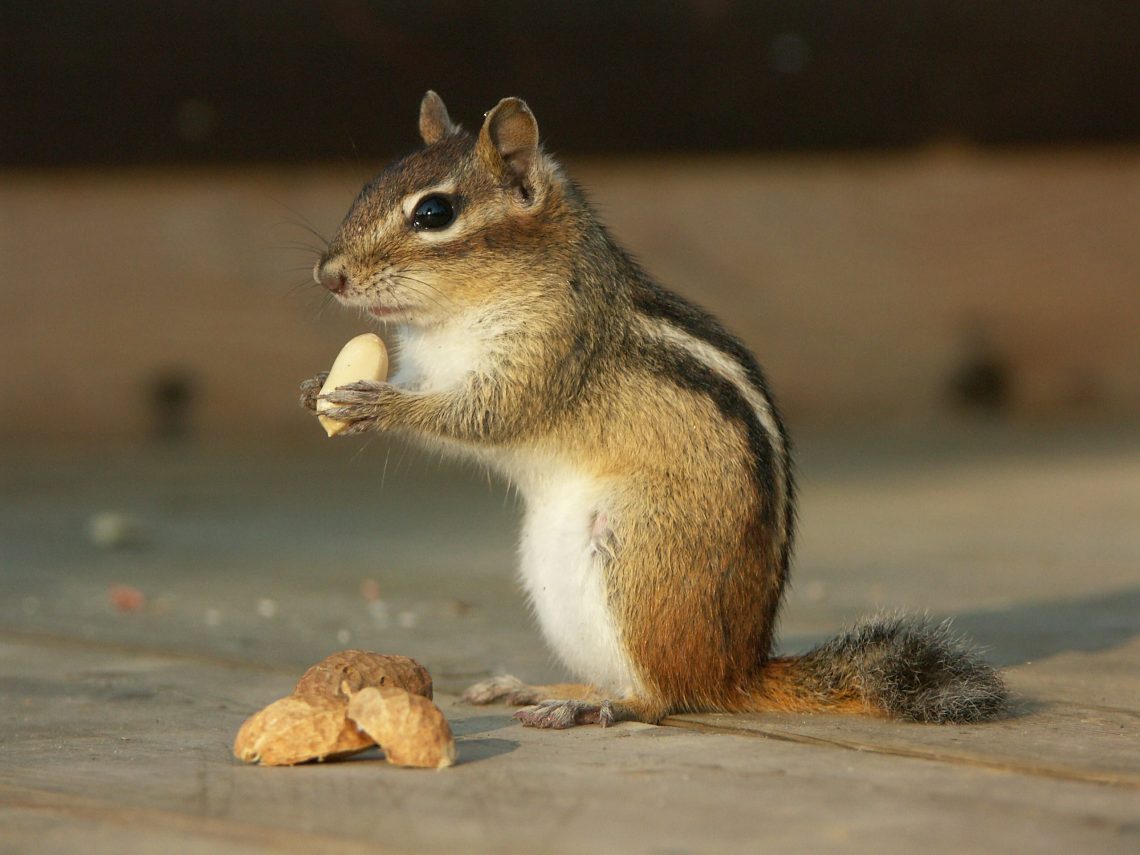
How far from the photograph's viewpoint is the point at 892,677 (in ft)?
10.3

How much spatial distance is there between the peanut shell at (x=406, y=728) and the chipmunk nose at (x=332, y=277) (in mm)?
1111

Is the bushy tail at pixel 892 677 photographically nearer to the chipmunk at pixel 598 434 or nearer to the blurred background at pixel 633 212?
the chipmunk at pixel 598 434

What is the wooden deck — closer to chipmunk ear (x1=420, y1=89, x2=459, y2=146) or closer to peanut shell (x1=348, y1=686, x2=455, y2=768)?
peanut shell (x1=348, y1=686, x2=455, y2=768)

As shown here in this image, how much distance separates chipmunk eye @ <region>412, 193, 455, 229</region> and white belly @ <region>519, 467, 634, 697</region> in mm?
605

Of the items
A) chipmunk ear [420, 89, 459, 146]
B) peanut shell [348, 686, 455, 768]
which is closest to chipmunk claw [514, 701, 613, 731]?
peanut shell [348, 686, 455, 768]

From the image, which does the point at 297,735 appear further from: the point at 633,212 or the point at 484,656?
the point at 633,212

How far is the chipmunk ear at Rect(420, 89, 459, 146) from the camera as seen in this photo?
4117mm

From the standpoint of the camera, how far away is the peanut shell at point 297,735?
8.99 ft

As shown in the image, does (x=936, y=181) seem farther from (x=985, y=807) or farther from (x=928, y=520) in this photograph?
(x=985, y=807)

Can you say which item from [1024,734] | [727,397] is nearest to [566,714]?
[727,397]

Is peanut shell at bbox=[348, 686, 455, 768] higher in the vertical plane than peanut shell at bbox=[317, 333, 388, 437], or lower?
lower

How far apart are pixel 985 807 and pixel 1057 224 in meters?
6.27

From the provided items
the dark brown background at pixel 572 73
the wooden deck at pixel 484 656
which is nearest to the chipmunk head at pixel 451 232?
the wooden deck at pixel 484 656

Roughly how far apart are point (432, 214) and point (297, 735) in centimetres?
127
